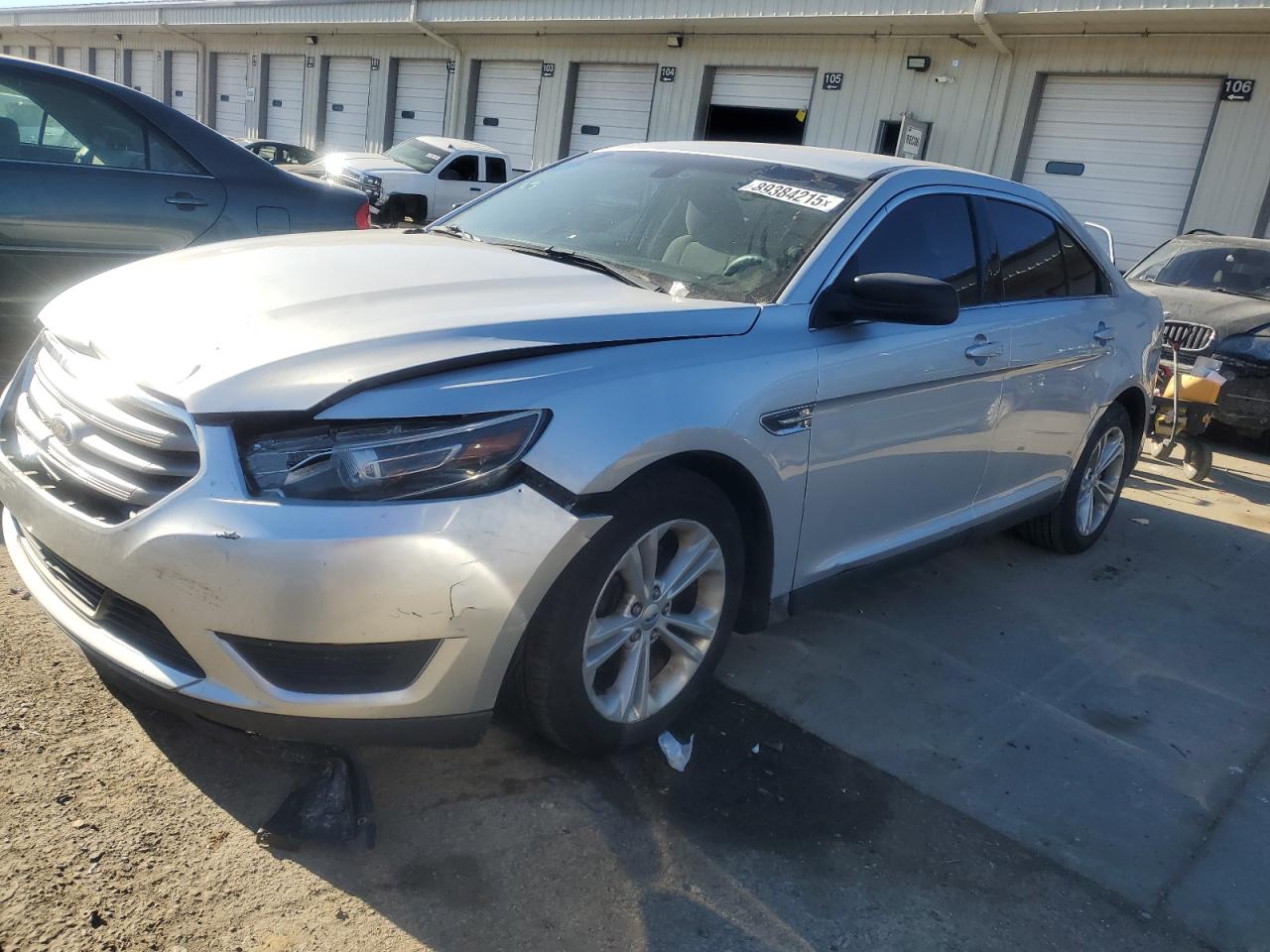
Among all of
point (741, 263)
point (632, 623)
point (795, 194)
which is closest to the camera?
point (632, 623)

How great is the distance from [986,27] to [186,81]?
25.7 m

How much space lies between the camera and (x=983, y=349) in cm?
368

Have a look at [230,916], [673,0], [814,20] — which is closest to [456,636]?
[230,916]

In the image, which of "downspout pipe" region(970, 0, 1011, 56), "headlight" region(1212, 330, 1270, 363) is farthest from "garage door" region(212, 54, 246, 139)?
"headlight" region(1212, 330, 1270, 363)

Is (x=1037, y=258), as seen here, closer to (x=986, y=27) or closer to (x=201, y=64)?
(x=986, y=27)

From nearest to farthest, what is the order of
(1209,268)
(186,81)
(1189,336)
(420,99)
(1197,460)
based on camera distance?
(1197,460)
(1189,336)
(1209,268)
(420,99)
(186,81)

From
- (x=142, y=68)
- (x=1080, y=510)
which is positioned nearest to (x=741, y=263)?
(x=1080, y=510)

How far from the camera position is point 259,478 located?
7.04 feet

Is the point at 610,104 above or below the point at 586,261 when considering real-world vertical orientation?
above

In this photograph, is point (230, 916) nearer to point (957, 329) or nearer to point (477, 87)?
point (957, 329)

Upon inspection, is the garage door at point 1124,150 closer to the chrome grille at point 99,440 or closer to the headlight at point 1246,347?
Result: the headlight at point 1246,347

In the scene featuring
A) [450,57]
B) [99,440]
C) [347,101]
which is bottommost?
[99,440]

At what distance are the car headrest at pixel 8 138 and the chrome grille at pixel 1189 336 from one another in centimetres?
760

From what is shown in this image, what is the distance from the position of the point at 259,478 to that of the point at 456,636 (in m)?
0.52
